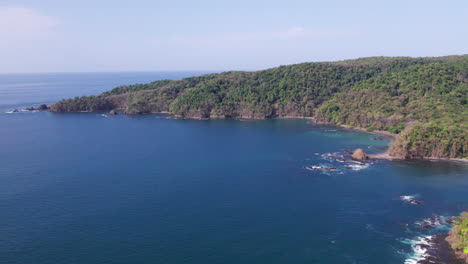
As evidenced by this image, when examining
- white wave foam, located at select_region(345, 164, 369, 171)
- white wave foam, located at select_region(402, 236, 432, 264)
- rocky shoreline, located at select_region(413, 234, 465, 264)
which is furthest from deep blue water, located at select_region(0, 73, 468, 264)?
rocky shoreline, located at select_region(413, 234, 465, 264)

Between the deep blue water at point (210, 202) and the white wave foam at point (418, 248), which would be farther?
the deep blue water at point (210, 202)

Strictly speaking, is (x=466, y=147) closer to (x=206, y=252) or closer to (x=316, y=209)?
(x=316, y=209)

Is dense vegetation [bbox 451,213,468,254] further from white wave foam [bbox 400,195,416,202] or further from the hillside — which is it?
white wave foam [bbox 400,195,416,202]

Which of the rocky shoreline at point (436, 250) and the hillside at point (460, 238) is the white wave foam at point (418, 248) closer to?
the rocky shoreline at point (436, 250)

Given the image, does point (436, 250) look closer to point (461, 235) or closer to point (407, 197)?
point (461, 235)

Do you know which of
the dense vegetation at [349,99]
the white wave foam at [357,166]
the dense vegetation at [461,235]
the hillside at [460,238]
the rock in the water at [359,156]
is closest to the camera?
the hillside at [460,238]

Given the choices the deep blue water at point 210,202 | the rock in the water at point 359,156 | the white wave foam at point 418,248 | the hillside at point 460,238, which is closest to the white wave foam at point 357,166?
the deep blue water at point 210,202
